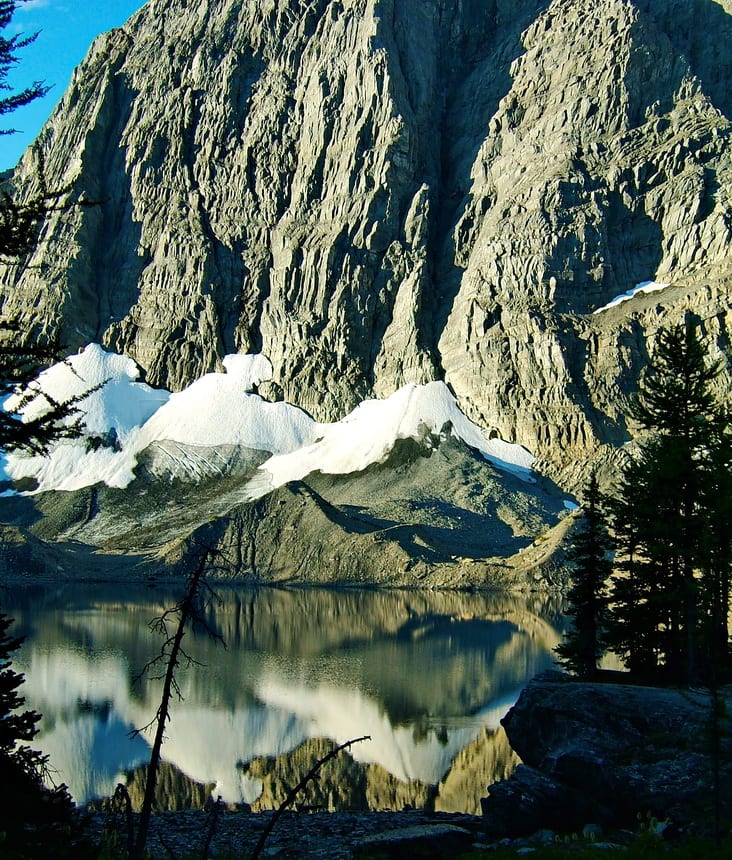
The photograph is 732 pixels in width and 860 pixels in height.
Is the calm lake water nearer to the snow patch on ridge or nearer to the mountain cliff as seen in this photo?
the mountain cliff

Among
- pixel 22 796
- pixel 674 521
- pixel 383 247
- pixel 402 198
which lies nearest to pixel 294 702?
pixel 674 521

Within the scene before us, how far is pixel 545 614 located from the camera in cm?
7581

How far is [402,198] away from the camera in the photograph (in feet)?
488

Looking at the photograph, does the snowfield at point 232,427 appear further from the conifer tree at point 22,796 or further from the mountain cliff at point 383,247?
the conifer tree at point 22,796

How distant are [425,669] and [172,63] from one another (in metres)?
154

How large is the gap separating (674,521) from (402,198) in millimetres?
128709

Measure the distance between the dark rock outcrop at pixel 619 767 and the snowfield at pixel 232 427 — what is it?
339 feet

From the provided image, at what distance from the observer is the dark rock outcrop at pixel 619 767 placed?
19125 millimetres

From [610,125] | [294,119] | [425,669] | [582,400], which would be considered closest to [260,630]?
[425,669]

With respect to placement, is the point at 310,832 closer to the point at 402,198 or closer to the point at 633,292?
the point at 633,292

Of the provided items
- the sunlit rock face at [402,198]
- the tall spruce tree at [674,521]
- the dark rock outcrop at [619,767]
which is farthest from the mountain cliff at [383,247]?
the dark rock outcrop at [619,767]

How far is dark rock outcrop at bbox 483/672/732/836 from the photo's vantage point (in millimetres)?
19125

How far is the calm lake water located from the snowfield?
59693 mm

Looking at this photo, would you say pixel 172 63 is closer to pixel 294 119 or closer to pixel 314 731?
pixel 294 119
